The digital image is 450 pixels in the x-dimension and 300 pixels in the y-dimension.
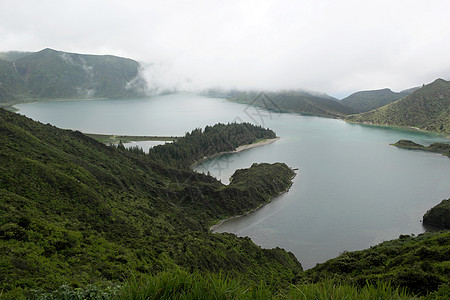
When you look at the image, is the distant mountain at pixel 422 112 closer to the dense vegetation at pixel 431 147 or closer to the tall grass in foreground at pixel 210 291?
the dense vegetation at pixel 431 147

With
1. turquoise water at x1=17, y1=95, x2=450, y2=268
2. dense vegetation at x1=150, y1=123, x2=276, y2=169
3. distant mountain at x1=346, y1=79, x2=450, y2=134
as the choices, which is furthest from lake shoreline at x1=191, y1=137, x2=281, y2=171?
distant mountain at x1=346, y1=79, x2=450, y2=134

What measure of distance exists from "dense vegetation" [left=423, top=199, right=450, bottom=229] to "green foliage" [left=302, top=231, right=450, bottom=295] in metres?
24.0

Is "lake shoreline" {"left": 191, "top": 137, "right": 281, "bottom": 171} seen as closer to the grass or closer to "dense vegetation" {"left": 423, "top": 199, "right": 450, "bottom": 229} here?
"dense vegetation" {"left": 423, "top": 199, "right": 450, "bottom": 229}

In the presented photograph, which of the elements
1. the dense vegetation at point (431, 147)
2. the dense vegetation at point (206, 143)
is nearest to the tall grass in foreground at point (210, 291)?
the dense vegetation at point (206, 143)

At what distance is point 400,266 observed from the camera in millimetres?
15969

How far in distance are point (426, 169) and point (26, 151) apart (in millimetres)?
85383

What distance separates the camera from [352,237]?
40.2 m

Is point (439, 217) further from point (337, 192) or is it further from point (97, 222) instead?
point (97, 222)

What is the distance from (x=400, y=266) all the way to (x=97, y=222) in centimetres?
1937

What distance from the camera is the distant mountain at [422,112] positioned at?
482ft

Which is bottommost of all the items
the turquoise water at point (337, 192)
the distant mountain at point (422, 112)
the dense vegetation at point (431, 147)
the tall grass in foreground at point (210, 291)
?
the turquoise water at point (337, 192)

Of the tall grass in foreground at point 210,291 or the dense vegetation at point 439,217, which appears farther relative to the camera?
the dense vegetation at point 439,217

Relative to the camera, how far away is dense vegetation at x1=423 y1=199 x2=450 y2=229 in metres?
41.7

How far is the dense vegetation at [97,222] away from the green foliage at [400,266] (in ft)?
15.7
